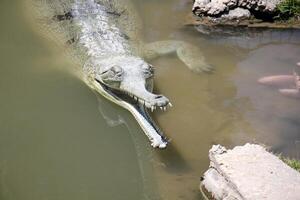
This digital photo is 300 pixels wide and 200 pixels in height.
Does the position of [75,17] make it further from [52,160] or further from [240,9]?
[52,160]

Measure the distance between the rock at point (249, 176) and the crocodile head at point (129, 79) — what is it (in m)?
1.11

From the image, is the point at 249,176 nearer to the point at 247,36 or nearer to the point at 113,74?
the point at 113,74

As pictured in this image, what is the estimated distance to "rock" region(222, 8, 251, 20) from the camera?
6.29 meters

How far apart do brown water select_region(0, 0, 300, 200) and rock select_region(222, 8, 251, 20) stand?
275 mm

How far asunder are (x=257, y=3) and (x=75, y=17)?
2.35 meters

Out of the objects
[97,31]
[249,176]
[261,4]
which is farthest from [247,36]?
[249,176]

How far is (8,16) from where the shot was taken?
22.2 feet

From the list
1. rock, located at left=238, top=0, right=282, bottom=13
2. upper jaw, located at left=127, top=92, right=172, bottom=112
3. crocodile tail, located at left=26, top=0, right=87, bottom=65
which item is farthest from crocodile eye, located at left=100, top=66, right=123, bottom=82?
rock, located at left=238, top=0, right=282, bottom=13

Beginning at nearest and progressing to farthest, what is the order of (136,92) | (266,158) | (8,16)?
(266,158), (136,92), (8,16)

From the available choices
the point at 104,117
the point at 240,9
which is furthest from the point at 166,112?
the point at 240,9

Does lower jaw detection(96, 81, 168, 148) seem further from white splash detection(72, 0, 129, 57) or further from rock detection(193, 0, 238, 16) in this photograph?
rock detection(193, 0, 238, 16)

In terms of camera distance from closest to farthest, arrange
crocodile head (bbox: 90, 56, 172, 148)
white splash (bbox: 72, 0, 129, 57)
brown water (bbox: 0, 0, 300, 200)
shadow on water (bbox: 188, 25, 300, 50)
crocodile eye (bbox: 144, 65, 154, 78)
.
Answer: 1. brown water (bbox: 0, 0, 300, 200)
2. crocodile head (bbox: 90, 56, 172, 148)
3. crocodile eye (bbox: 144, 65, 154, 78)
4. white splash (bbox: 72, 0, 129, 57)
5. shadow on water (bbox: 188, 25, 300, 50)

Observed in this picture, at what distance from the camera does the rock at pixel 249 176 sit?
3.54 metres

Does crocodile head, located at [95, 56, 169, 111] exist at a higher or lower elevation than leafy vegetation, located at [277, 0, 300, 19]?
lower
